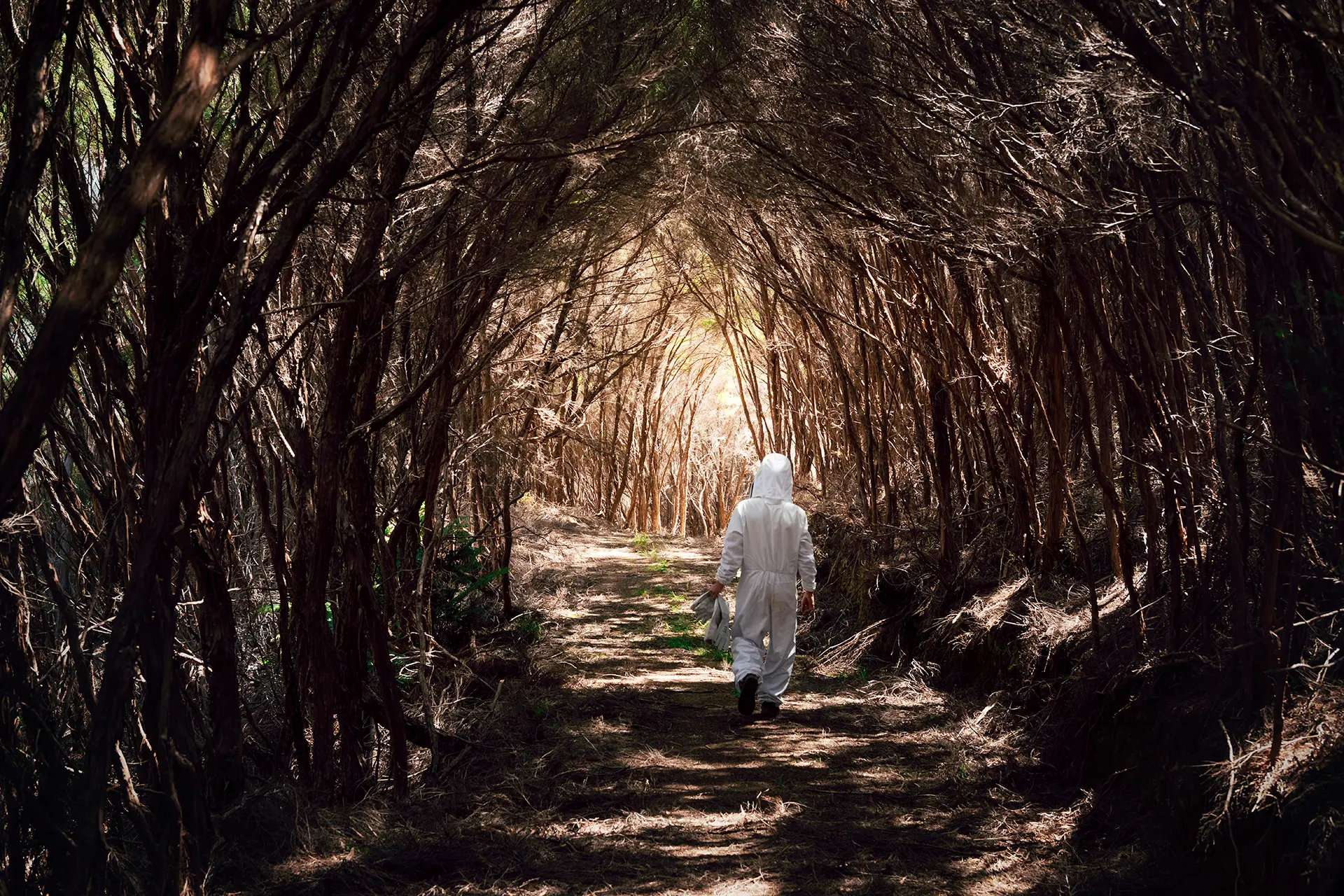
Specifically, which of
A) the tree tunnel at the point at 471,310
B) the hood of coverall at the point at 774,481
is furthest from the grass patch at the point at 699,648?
the hood of coverall at the point at 774,481

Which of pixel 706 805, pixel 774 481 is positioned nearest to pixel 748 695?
pixel 774 481

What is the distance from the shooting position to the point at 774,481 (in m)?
6.44

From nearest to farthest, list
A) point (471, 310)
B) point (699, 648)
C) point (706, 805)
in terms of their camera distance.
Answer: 1. point (706, 805)
2. point (471, 310)
3. point (699, 648)

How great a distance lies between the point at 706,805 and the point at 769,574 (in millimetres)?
1952

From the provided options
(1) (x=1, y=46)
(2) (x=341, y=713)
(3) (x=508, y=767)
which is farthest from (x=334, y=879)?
(1) (x=1, y=46)

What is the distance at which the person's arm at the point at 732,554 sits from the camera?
6.30 meters

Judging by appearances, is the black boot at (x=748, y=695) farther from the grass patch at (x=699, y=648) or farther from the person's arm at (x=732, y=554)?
the grass patch at (x=699, y=648)

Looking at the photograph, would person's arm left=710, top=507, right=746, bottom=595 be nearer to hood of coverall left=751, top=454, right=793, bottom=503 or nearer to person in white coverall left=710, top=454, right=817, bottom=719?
person in white coverall left=710, top=454, right=817, bottom=719

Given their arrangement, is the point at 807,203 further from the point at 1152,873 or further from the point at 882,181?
the point at 1152,873

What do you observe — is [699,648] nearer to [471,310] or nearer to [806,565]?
[806,565]

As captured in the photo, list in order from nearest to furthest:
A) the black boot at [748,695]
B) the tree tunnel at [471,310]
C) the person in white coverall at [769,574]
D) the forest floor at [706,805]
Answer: the tree tunnel at [471,310], the forest floor at [706,805], the black boot at [748,695], the person in white coverall at [769,574]

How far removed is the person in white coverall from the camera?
20.5 ft

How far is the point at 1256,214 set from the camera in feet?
10.7

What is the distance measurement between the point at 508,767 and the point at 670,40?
12.8 ft
